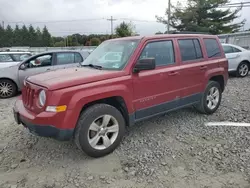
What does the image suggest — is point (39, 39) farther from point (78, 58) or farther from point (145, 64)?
point (145, 64)

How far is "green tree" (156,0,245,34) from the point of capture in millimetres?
32750

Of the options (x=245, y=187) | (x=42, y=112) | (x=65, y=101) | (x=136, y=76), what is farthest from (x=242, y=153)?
(x=42, y=112)

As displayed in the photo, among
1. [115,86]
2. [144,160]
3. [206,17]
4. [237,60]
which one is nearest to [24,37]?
[206,17]

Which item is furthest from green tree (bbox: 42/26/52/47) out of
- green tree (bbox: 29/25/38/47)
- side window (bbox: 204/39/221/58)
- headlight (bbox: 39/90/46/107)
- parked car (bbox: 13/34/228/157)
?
headlight (bbox: 39/90/46/107)

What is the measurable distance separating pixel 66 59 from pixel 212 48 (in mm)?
4903

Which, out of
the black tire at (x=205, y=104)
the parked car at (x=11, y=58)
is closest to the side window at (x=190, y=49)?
the black tire at (x=205, y=104)

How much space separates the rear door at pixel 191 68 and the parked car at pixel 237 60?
19.5 feet

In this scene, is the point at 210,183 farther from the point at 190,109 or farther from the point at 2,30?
the point at 2,30

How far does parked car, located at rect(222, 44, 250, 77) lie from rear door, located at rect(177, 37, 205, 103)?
5932mm

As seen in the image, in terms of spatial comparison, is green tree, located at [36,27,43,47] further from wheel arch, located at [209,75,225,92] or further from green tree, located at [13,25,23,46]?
wheel arch, located at [209,75,225,92]

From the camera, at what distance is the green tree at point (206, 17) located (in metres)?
32.8

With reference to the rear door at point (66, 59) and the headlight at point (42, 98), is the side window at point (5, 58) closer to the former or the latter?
the rear door at point (66, 59)

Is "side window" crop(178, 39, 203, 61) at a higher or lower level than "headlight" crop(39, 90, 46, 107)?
higher

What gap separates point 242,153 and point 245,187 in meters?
0.86
